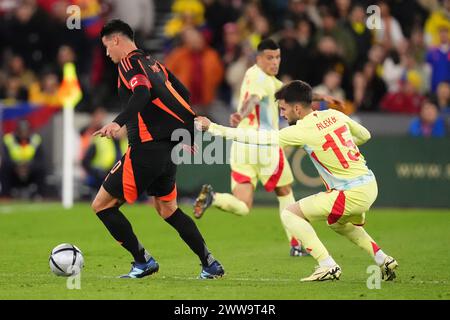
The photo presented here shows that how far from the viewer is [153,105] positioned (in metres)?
11.0

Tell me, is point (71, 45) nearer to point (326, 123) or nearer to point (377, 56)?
point (377, 56)

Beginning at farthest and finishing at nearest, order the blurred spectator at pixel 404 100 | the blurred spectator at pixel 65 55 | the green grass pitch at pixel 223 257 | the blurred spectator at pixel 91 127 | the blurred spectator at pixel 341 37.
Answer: the blurred spectator at pixel 65 55, the blurred spectator at pixel 341 37, the blurred spectator at pixel 91 127, the blurred spectator at pixel 404 100, the green grass pitch at pixel 223 257

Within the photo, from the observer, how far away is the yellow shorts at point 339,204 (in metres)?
10.9

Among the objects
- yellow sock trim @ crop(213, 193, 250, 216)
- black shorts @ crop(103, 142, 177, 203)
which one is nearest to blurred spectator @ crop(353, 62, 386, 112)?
yellow sock trim @ crop(213, 193, 250, 216)

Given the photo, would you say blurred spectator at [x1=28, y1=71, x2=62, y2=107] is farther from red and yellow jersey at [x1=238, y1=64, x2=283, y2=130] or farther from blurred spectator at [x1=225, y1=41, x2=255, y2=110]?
red and yellow jersey at [x1=238, y1=64, x2=283, y2=130]

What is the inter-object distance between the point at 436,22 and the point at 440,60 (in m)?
1.31

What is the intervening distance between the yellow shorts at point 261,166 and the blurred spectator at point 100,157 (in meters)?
7.91

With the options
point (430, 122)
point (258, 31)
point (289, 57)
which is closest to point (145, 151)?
point (430, 122)

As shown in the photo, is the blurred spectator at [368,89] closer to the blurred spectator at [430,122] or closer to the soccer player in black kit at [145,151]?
the blurred spectator at [430,122]

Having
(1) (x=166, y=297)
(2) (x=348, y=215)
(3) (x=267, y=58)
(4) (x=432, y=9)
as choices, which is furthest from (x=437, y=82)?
(1) (x=166, y=297)

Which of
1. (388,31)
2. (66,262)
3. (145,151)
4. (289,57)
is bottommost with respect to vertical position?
(66,262)

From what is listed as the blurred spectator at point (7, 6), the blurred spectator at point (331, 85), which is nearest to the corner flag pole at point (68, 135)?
the blurred spectator at point (331, 85)

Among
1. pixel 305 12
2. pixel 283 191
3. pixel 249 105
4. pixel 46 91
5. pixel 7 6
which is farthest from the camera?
pixel 7 6

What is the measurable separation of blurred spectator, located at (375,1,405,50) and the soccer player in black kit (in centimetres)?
1223
